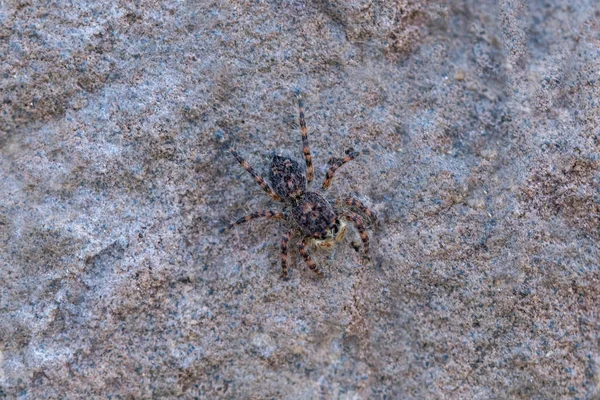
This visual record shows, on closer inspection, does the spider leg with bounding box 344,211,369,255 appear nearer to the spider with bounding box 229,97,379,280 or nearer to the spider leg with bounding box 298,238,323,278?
the spider with bounding box 229,97,379,280

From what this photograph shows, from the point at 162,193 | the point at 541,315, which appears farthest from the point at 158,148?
the point at 541,315

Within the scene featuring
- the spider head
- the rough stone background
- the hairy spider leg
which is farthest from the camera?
the spider head

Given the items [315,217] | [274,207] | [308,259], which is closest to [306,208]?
[315,217]

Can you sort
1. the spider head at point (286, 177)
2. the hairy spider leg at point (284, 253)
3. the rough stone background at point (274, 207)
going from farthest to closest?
the spider head at point (286, 177) → the hairy spider leg at point (284, 253) → the rough stone background at point (274, 207)

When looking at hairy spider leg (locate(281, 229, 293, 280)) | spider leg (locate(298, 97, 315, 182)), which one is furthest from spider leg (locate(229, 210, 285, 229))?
spider leg (locate(298, 97, 315, 182))

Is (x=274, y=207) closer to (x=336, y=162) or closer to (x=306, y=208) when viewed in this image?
(x=306, y=208)

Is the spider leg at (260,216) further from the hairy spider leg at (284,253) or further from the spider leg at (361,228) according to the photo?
the spider leg at (361,228)

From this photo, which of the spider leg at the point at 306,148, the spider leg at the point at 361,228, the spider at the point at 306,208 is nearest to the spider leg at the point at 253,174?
the spider at the point at 306,208
